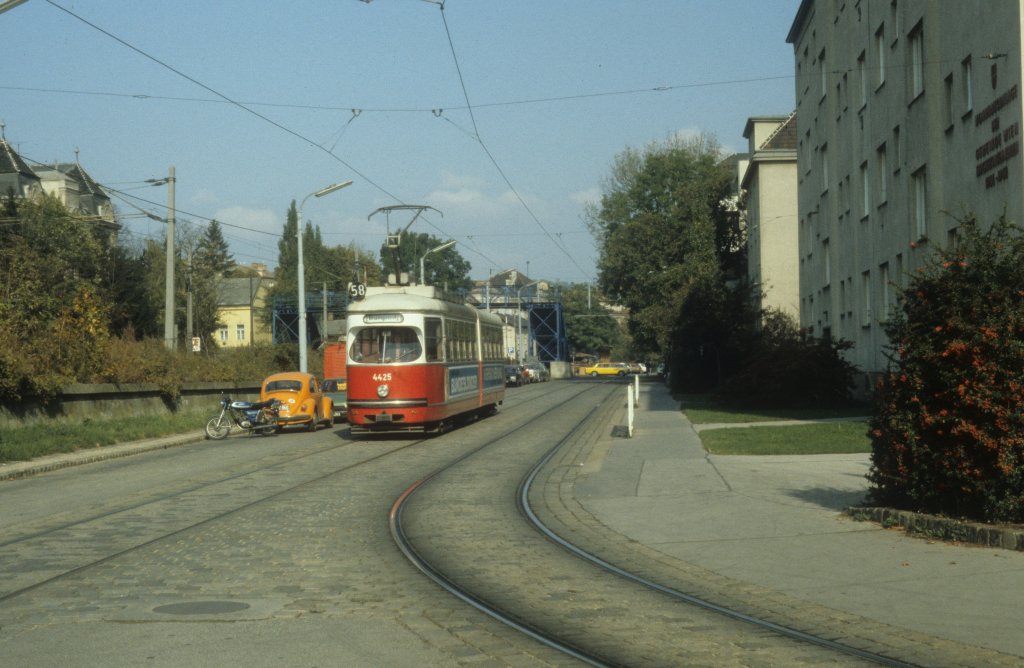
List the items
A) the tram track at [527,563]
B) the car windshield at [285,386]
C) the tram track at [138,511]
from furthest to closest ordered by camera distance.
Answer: the car windshield at [285,386], the tram track at [138,511], the tram track at [527,563]

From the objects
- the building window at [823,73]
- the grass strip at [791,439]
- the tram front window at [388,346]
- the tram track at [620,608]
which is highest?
the building window at [823,73]

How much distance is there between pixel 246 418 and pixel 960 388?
816 inches

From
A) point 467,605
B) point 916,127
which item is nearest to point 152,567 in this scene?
point 467,605

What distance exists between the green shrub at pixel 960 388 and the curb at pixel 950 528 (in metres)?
0.21

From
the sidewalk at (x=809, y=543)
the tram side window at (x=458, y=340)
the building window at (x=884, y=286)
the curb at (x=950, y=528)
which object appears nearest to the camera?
the sidewalk at (x=809, y=543)

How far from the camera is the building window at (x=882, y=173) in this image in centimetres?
2936

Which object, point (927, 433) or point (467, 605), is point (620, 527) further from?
point (467, 605)

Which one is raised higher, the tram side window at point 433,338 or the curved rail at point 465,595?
the tram side window at point 433,338

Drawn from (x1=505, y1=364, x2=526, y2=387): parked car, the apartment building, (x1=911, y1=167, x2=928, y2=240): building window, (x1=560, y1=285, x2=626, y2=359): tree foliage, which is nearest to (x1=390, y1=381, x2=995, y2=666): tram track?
the apartment building

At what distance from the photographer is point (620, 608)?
7273 millimetres

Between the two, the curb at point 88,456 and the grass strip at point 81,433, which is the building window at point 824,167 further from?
the curb at point 88,456

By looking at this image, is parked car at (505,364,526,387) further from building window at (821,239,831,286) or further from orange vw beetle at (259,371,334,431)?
orange vw beetle at (259,371,334,431)

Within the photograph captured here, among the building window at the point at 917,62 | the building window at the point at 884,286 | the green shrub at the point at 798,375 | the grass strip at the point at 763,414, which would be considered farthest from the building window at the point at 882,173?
the grass strip at the point at 763,414

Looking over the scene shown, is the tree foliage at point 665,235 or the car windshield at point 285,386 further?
the tree foliage at point 665,235
